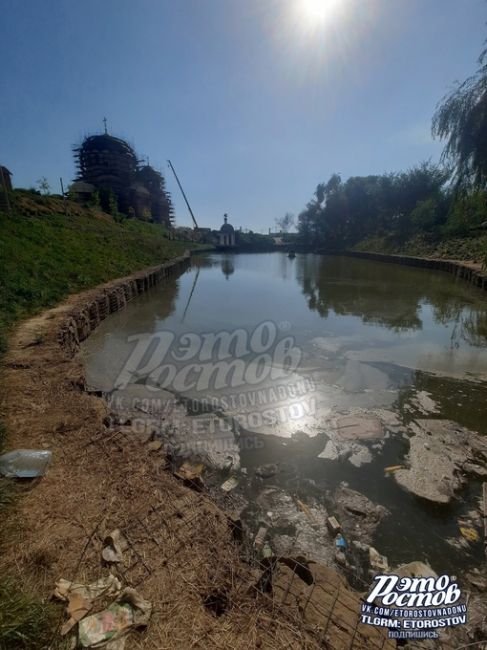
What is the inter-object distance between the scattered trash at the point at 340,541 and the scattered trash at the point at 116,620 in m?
1.67

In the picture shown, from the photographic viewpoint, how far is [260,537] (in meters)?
2.50

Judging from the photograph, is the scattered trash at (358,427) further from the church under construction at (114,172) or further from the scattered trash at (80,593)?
the church under construction at (114,172)

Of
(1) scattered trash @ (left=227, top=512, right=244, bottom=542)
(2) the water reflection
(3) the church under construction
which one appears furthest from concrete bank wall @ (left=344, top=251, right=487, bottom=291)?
(3) the church under construction

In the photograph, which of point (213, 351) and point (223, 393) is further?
point (213, 351)

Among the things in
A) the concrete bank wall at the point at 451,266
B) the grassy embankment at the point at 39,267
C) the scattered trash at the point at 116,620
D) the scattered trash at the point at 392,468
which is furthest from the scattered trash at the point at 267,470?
the concrete bank wall at the point at 451,266

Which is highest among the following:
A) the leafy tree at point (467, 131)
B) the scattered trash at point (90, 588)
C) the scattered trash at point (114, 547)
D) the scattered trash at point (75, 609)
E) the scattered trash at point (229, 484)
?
the leafy tree at point (467, 131)

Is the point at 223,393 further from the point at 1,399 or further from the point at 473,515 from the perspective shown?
the point at 473,515

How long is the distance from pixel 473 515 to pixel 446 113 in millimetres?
12028

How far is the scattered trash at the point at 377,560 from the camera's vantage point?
233 cm

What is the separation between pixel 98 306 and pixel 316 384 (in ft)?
24.5

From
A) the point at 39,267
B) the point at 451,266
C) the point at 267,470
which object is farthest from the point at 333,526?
the point at 451,266

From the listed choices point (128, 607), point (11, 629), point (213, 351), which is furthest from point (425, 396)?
point (11, 629)

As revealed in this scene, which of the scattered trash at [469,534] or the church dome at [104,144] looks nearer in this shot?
the scattered trash at [469,534]

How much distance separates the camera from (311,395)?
4.94 m
